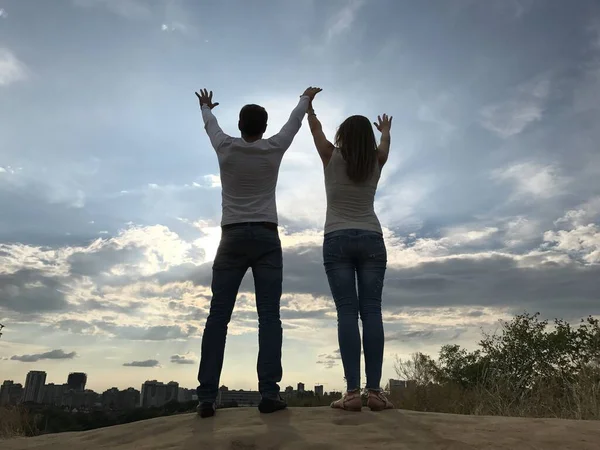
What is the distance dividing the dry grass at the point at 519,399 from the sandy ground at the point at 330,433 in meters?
3.74

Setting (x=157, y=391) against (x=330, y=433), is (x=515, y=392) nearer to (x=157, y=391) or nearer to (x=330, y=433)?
(x=330, y=433)

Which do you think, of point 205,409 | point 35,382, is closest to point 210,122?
point 205,409

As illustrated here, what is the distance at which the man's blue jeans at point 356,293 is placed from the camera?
3.90m

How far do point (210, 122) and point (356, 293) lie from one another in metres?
1.88

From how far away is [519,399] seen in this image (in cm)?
820

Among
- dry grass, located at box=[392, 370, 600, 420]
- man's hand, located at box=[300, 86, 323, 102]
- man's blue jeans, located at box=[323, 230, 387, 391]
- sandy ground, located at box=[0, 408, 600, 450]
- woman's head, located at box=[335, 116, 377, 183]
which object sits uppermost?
man's hand, located at box=[300, 86, 323, 102]

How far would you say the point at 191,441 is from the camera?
3.27 meters

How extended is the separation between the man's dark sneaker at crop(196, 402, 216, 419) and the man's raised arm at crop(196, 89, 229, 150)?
6.56 ft

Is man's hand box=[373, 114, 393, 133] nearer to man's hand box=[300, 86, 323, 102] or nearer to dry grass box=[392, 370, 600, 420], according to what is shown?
man's hand box=[300, 86, 323, 102]

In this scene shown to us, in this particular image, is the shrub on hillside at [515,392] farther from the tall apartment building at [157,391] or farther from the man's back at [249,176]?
the tall apartment building at [157,391]

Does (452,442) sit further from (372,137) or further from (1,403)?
(1,403)

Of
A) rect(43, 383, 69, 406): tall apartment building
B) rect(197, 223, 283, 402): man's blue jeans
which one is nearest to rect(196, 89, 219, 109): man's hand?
rect(197, 223, 283, 402): man's blue jeans

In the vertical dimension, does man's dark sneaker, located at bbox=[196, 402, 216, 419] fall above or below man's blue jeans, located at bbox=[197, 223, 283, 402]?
below

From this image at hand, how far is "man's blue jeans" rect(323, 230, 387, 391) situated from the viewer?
3.90 meters
